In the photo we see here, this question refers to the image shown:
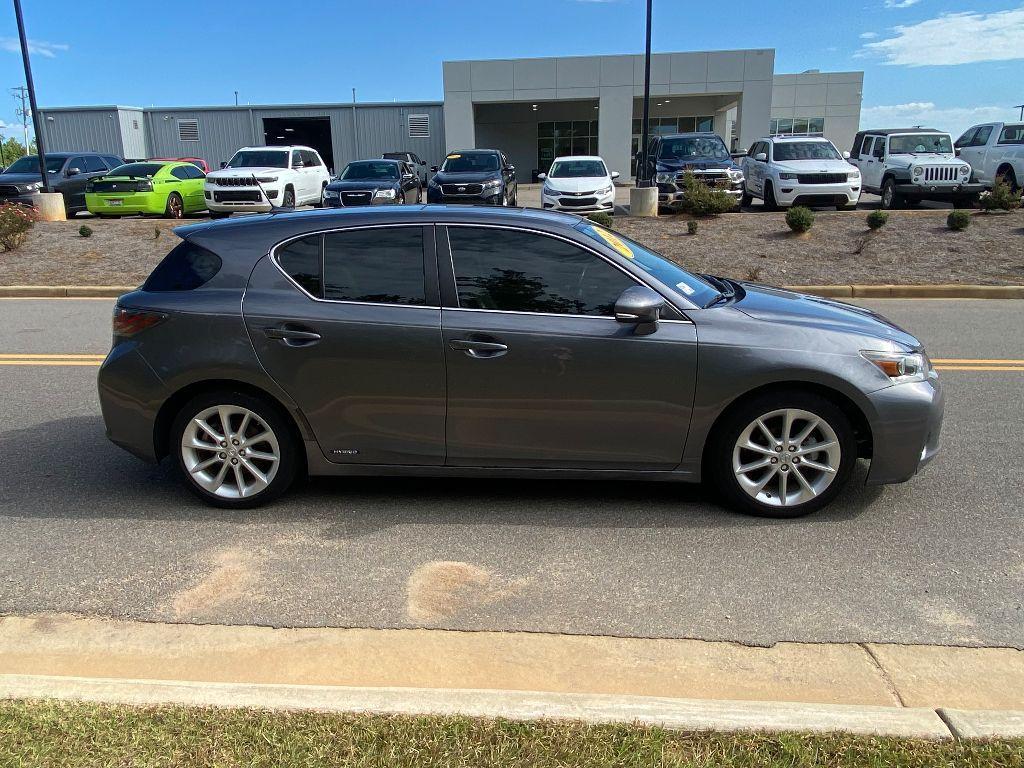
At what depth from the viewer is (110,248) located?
16.3 metres

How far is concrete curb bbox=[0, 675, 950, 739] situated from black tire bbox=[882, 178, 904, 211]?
19.8m

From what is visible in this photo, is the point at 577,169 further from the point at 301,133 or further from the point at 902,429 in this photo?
the point at 301,133

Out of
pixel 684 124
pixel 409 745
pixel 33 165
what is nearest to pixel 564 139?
pixel 684 124

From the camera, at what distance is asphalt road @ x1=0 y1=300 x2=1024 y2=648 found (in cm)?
345

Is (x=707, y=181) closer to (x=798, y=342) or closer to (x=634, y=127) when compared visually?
(x=798, y=342)

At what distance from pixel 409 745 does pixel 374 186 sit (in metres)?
18.3

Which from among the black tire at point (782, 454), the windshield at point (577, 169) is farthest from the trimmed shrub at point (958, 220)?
the black tire at point (782, 454)

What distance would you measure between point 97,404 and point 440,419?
3.83 meters

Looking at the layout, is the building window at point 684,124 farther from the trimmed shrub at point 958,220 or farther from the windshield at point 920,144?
the trimmed shrub at point 958,220

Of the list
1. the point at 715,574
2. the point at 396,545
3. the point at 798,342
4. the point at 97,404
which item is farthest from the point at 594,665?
the point at 97,404

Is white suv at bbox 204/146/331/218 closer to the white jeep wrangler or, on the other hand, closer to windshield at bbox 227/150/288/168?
windshield at bbox 227/150/288/168

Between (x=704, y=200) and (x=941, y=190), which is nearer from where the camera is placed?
(x=704, y=200)

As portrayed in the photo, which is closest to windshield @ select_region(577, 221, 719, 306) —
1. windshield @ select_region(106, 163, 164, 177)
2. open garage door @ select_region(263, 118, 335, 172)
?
windshield @ select_region(106, 163, 164, 177)

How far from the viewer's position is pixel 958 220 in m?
15.0
